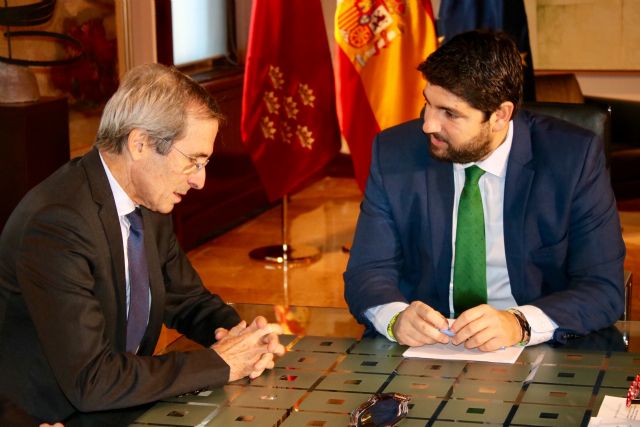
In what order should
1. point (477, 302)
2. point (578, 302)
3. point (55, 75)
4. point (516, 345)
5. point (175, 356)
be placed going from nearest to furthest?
point (175, 356)
point (516, 345)
point (578, 302)
point (477, 302)
point (55, 75)


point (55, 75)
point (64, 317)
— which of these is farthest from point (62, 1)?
point (64, 317)

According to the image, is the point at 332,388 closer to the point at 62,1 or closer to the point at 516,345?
the point at 516,345

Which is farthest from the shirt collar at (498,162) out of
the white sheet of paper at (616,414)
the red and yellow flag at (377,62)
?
the red and yellow flag at (377,62)

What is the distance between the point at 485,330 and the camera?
87.3 inches

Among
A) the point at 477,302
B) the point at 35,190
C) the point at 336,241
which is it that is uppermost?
the point at 35,190

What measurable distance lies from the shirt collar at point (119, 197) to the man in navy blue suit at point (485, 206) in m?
0.62

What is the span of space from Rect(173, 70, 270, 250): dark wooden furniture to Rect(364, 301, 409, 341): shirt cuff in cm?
353

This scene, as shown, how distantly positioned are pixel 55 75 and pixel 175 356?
333cm

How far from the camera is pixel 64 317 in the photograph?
206cm

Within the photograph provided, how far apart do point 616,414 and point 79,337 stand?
101 cm

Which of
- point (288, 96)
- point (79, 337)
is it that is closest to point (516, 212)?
point (79, 337)

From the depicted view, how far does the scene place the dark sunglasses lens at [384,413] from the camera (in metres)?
1.80

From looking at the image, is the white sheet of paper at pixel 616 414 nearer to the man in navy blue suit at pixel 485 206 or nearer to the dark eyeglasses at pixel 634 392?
the dark eyeglasses at pixel 634 392

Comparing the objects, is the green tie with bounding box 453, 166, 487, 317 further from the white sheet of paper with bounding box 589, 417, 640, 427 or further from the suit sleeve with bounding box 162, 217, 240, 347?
the white sheet of paper with bounding box 589, 417, 640, 427
